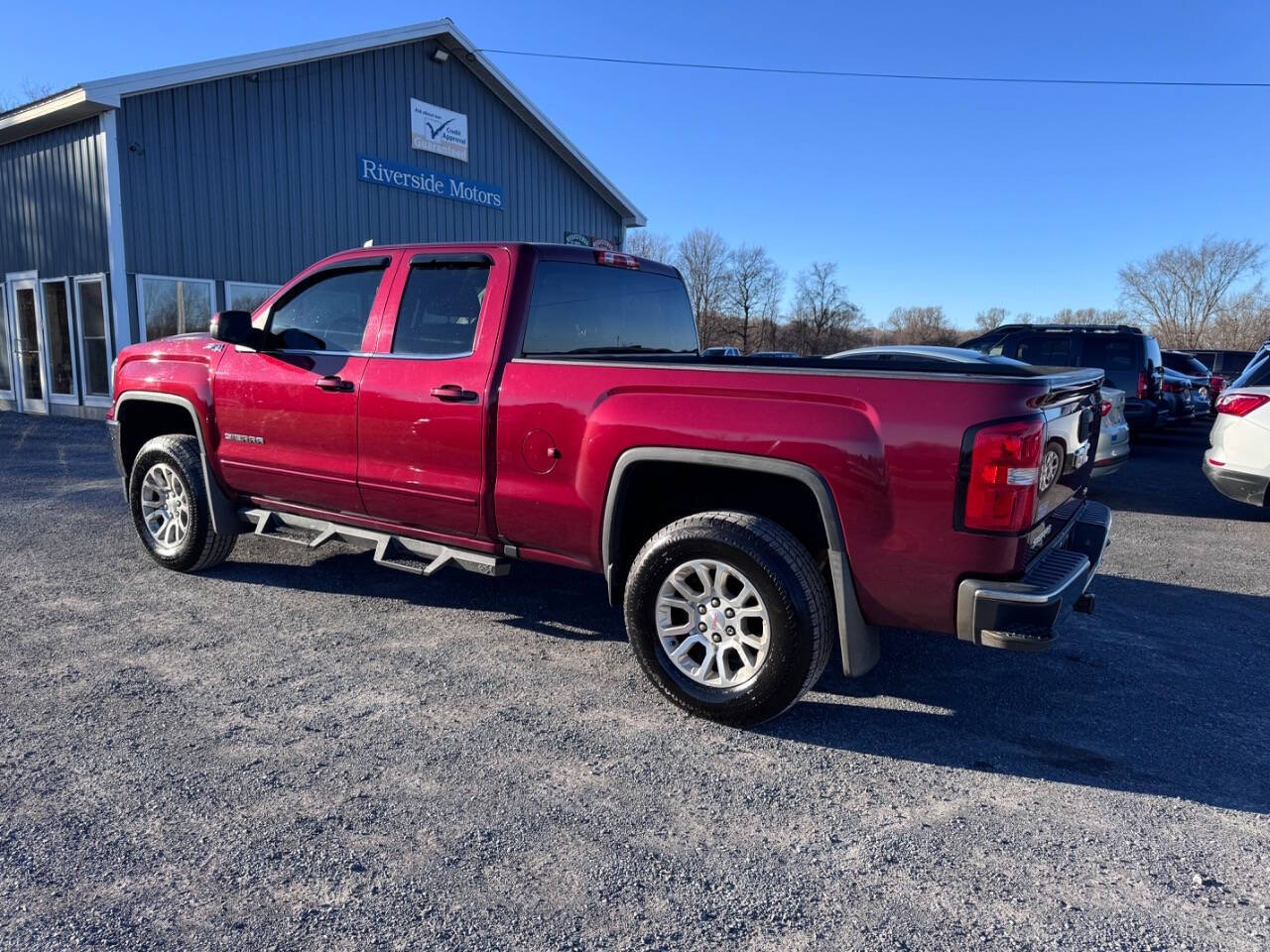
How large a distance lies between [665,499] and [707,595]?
1.99 feet

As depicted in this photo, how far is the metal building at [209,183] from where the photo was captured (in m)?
13.8

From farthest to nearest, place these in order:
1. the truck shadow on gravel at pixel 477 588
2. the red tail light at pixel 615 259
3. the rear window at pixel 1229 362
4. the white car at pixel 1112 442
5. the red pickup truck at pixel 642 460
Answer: the rear window at pixel 1229 362 < the white car at pixel 1112 442 < the truck shadow on gravel at pixel 477 588 < the red tail light at pixel 615 259 < the red pickup truck at pixel 642 460

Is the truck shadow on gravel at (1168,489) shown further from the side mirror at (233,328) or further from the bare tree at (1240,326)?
the bare tree at (1240,326)

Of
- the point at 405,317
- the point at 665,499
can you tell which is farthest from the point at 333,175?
the point at 665,499

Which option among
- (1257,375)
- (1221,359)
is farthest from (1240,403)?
(1221,359)

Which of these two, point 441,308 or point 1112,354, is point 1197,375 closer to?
point 1112,354

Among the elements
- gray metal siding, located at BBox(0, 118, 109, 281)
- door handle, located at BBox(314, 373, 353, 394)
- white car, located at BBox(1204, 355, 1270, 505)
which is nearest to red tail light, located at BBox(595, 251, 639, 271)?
door handle, located at BBox(314, 373, 353, 394)

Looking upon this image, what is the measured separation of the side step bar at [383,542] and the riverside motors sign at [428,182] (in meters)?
13.6

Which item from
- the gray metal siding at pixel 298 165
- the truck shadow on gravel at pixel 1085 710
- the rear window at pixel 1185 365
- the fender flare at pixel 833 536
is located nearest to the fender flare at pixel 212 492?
the fender flare at pixel 833 536

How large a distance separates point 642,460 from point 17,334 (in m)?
17.2

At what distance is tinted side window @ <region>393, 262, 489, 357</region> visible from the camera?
4.20 meters

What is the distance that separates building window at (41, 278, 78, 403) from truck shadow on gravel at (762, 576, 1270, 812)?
50.9ft

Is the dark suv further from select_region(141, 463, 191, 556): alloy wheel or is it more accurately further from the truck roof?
select_region(141, 463, 191, 556): alloy wheel

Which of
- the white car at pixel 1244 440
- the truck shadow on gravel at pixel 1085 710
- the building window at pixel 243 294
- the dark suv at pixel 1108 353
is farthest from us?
the building window at pixel 243 294
